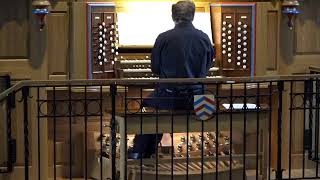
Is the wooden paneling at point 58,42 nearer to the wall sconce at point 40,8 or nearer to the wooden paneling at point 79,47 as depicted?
the wooden paneling at point 79,47

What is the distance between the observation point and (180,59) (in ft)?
18.2

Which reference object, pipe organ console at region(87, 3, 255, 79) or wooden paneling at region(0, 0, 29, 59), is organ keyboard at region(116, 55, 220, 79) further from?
wooden paneling at region(0, 0, 29, 59)

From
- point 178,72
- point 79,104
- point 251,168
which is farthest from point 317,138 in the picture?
point 79,104

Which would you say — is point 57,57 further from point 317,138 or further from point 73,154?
point 317,138

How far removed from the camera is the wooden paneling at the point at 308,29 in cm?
680

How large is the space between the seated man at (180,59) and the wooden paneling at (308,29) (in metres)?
1.50

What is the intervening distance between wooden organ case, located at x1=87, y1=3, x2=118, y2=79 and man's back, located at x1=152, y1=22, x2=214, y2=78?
33.9 inches

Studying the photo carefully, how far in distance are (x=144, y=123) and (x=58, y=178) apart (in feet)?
5.41

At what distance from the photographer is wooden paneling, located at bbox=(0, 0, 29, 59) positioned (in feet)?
20.2

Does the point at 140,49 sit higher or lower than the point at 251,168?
higher

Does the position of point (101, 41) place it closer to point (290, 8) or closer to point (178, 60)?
point (178, 60)

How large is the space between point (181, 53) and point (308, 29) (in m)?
1.84

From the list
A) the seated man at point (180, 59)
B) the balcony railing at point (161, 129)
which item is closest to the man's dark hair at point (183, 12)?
the seated man at point (180, 59)

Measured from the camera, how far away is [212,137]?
267 inches
